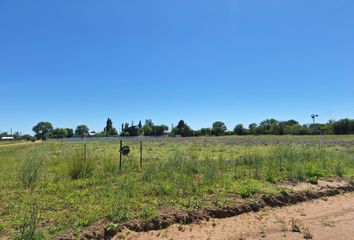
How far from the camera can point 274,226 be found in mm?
6270

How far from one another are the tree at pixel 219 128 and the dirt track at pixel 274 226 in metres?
126

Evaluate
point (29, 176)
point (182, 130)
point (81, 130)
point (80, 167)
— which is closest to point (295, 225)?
point (80, 167)

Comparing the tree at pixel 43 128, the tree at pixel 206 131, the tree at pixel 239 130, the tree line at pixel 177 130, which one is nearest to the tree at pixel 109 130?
the tree line at pixel 177 130

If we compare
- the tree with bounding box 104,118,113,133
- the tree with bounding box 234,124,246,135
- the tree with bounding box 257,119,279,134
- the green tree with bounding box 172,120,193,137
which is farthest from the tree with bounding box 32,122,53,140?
the tree with bounding box 257,119,279,134

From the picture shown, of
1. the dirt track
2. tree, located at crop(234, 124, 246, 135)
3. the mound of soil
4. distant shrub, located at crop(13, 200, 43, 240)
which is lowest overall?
the dirt track

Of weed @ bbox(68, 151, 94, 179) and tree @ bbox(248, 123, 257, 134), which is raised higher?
tree @ bbox(248, 123, 257, 134)

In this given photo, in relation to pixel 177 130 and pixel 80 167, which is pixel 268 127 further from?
pixel 80 167

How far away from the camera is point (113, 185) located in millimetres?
9000

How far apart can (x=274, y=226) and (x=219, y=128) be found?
132719 millimetres

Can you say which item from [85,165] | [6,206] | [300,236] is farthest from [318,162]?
[6,206]

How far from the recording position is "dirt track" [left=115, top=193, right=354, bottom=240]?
575cm

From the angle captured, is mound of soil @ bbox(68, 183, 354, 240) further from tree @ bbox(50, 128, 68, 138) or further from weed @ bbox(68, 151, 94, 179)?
tree @ bbox(50, 128, 68, 138)

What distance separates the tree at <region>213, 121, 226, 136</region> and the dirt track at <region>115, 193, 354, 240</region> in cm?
12649

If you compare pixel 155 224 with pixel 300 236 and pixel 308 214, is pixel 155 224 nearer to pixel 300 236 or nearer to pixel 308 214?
pixel 300 236
